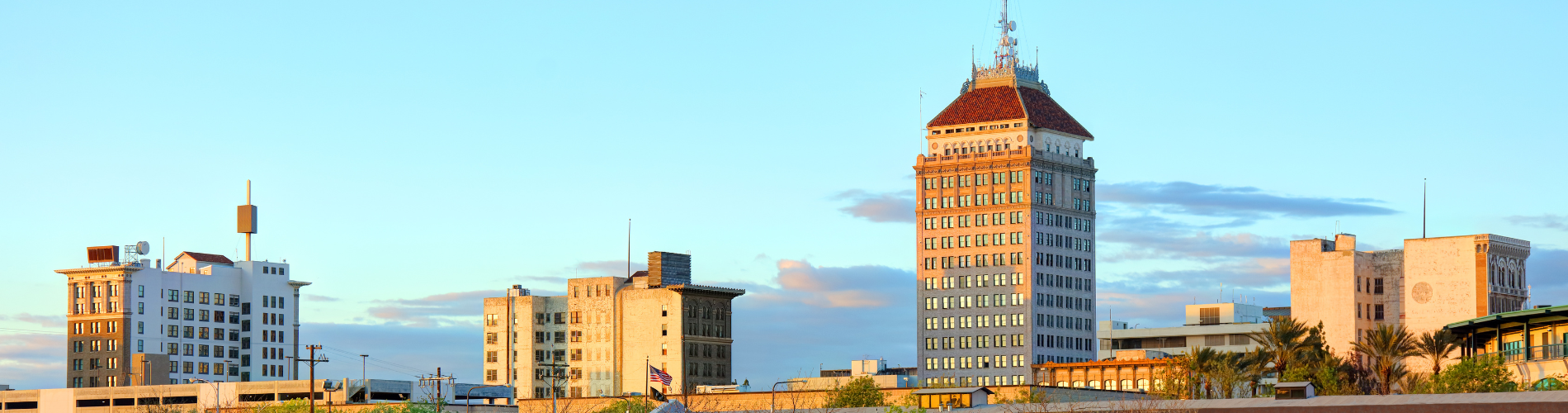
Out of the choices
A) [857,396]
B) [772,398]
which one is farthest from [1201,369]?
[772,398]

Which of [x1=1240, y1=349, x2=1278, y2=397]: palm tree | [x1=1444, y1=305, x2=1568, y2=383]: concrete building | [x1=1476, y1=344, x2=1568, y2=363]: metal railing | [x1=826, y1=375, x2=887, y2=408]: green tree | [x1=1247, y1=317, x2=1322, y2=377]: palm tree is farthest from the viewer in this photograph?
[x1=826, y1=375, x2=887, y2=408]: green tree

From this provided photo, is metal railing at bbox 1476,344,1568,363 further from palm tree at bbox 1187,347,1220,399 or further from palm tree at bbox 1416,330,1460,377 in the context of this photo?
palm tree at bbox 1187,347,1220,399

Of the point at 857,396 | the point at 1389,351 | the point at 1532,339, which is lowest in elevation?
the point at 857,396

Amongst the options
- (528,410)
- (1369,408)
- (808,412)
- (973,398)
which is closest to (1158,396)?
(973,398)

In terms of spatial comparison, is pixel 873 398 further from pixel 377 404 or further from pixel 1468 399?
pixel 1468 399

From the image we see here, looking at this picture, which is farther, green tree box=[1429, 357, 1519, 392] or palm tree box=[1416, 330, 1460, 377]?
palm tree box=[1416, 330, 1460, 377]

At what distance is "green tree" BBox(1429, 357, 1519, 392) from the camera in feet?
408

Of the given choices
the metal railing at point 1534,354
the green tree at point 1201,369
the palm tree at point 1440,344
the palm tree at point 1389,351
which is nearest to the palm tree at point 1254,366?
the green tree at point 1201,369

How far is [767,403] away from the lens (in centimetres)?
17575

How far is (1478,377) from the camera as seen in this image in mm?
128875

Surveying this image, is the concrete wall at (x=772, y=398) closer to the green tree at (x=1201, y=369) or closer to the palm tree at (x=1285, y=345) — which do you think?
the green tree at (x=1201, y=369)

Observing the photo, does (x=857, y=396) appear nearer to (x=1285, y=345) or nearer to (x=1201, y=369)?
(x=1201, y=369)

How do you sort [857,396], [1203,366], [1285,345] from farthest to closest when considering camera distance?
[857,396] < [1285,345] < [1203,366]

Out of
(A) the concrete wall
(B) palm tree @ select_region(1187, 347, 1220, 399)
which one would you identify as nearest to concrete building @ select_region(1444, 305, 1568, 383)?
(B) palm tree @ select_region(1187, 347, 1220, 399)
